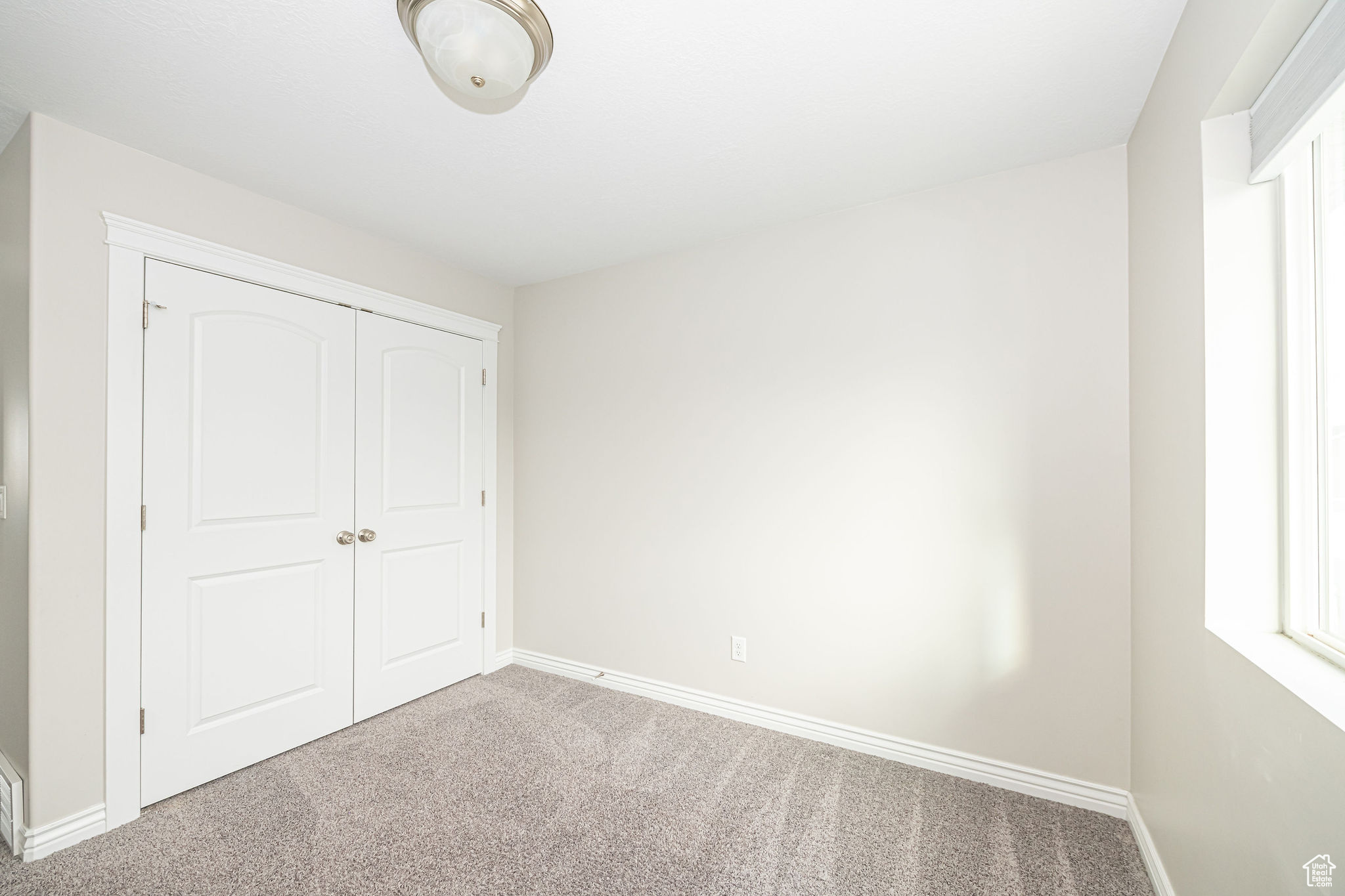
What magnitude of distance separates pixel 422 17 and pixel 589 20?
0.41 m

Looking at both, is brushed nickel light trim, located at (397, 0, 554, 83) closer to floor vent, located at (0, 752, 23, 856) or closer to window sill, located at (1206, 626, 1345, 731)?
window sill, located at (1206, 626, 1345, 731)

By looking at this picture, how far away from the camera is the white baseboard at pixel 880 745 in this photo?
2.01 m

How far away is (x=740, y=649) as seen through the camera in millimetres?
2764

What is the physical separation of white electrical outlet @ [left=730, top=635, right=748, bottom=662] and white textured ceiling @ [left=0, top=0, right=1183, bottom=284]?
2.06 metres

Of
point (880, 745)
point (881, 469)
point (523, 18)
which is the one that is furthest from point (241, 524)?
point (880, 745)

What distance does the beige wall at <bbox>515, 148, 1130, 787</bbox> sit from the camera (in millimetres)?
2035

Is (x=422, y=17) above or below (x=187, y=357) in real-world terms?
above

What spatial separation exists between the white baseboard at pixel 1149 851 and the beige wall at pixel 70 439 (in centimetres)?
338

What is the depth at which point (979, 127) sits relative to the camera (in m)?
1.91

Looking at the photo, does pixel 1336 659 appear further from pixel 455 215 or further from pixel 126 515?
pixel 126 515

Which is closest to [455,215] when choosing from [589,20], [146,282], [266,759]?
[146,282]

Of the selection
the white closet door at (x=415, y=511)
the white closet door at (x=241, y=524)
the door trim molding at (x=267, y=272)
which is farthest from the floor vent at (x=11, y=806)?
the door trim molding at (x=267, y=272)

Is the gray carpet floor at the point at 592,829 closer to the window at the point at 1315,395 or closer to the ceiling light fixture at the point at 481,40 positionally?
the window at the point at 1315,395

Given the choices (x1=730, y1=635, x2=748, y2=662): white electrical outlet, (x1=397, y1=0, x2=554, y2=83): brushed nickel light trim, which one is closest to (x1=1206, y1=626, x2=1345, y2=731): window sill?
(x1=730, y1=635, x2=748, y2=662): white electrical outlet
